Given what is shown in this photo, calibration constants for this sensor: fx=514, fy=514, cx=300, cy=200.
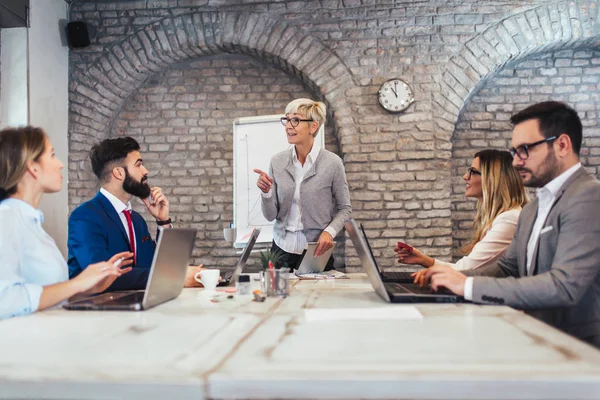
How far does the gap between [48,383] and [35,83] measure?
4.15m

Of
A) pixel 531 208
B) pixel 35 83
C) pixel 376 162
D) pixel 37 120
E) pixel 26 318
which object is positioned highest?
pixel 35 83

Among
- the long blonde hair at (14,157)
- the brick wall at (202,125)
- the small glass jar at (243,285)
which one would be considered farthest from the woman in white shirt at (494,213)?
the brick wall at (202,125)

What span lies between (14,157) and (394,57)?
3.54 m

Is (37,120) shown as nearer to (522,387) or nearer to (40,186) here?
(40,186)

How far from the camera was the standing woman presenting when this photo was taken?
3271mm

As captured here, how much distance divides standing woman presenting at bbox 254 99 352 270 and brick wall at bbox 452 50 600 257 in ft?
6.07

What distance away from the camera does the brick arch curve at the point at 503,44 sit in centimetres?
441

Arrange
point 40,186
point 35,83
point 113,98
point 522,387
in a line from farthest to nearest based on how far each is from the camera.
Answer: point 113,98 < point 35,83 < point 40,186 < point 522,387

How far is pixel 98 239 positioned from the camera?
2277 millimetres

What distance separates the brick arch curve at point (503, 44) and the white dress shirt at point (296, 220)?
1.65m

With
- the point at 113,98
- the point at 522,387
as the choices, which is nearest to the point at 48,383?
the point at 522,387

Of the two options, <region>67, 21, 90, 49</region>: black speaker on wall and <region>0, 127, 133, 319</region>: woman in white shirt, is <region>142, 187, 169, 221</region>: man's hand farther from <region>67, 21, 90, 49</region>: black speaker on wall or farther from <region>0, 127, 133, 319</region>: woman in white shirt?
<region>67, 21, 90, 49</region>: black speaker on wall

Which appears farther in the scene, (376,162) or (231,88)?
(231,88)

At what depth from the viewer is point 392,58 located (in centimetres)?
457
